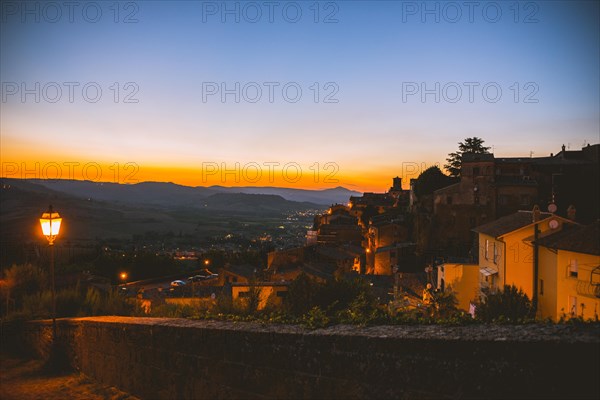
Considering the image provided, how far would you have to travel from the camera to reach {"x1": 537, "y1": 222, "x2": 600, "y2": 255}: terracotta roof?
17781 mm

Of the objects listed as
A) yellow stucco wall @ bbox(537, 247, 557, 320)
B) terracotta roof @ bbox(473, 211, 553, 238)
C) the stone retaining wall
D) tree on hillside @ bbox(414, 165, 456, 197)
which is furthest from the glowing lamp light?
tree on hillside @ bbox(414, 165, 456, 197)

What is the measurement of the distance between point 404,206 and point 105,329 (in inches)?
2626

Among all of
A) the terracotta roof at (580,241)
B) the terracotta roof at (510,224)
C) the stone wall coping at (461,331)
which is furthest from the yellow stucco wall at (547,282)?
the stone wall coping at (461,331)

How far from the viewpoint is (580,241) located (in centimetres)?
1853

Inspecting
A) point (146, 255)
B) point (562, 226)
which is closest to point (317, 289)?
point (562, 226)

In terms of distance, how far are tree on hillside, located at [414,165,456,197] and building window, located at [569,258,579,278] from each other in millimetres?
37078

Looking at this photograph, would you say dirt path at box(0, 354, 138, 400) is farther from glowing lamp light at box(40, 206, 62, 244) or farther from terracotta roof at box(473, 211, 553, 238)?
terracotta roof at box(473, 211, 553, 238)

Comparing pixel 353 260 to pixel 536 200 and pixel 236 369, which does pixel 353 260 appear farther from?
pixel 236 369

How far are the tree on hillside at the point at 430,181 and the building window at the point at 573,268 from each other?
3708cm

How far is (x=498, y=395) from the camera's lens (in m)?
3.48

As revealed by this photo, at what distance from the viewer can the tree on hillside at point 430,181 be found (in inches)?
2206

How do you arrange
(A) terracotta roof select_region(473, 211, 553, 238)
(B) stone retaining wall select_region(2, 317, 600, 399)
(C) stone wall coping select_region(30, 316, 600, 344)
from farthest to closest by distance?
(A) terracotta roof select_region(473, 211, 553, 238)
(C) stone wall coping select_region(30, 316, 600, 344)
(B) stone retaining wall select_region(2, 317, 600, 399)

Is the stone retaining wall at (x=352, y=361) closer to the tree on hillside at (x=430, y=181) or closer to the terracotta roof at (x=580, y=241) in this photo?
the terracotta roof at (x=580, y=241)

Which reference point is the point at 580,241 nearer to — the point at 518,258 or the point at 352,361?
the point at 518,258
